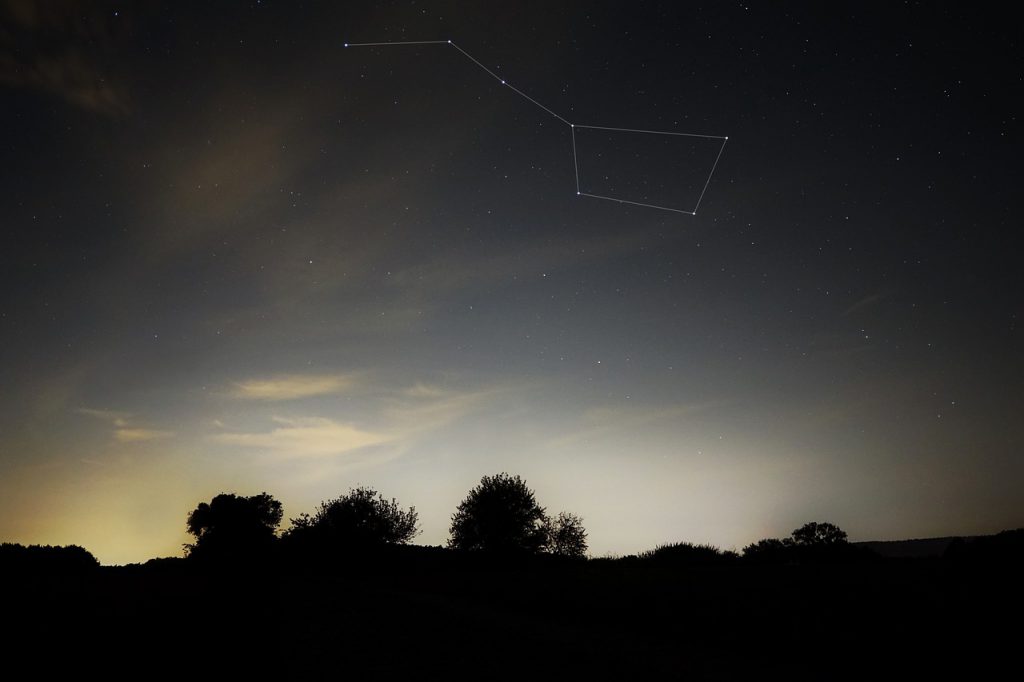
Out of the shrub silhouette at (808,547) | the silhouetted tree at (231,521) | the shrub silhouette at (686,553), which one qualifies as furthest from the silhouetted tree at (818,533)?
the silhouetted tree at (231,521)

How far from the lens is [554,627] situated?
16812 millimetres

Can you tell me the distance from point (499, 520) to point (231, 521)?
36.1 m

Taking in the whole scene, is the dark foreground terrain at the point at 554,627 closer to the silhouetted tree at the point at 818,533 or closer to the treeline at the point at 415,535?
the treeline at the point at 415,535

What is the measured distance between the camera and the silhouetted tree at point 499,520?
63188mm

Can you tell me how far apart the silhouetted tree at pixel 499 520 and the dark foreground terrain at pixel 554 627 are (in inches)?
1651

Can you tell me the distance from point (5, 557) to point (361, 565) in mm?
21961

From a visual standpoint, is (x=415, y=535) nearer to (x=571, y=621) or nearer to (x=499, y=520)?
(x=499, y=520)

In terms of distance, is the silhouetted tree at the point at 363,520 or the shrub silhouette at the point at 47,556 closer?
the shrub silhouette at the point at 47,556

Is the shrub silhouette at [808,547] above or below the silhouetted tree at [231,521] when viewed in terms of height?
below

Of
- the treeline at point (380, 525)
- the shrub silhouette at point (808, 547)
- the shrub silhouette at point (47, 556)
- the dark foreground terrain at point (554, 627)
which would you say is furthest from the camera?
the treeline at point (380, 525)

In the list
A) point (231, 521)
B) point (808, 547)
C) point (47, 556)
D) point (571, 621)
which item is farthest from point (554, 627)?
point (231, 521)

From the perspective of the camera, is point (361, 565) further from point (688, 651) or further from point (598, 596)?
point (688, 651)

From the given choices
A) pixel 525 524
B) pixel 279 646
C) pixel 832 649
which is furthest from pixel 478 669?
pixel 525 524

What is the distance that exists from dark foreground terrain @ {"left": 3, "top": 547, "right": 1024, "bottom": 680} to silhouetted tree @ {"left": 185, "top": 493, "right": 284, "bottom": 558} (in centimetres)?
5786
